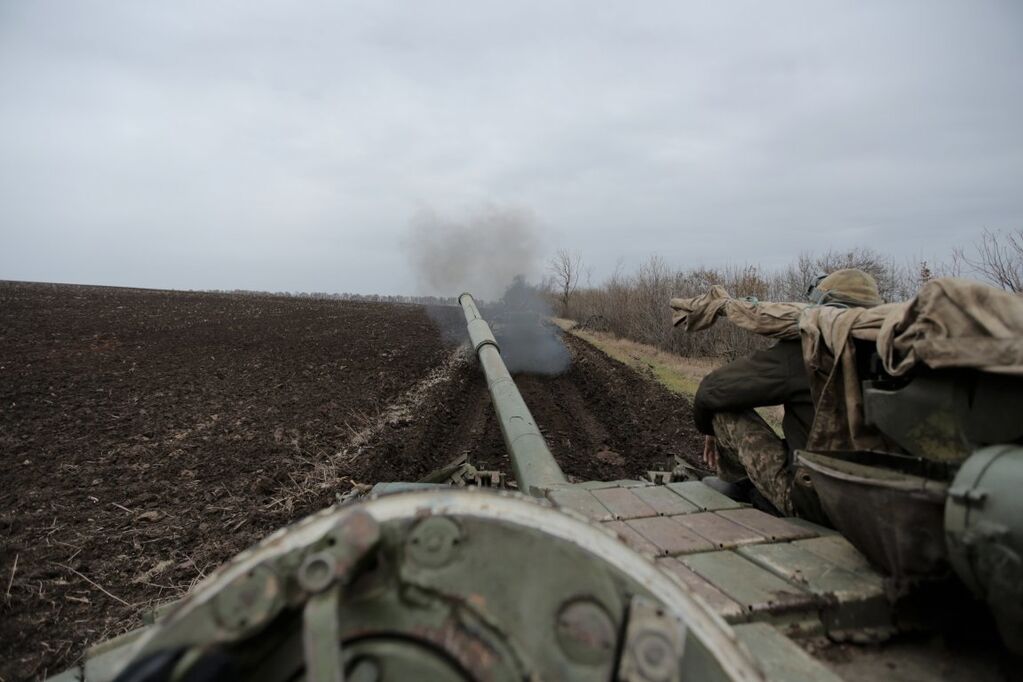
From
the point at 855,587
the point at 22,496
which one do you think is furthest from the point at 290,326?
the point at 855,587

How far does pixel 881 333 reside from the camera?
2.04 meters

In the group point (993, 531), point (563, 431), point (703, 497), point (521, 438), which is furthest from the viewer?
point (563, 431)

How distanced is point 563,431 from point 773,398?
22.1 ft

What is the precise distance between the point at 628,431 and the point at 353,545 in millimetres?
9232

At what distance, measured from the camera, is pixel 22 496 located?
251 inches

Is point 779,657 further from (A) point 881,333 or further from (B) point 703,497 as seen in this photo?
(B) point 703,497

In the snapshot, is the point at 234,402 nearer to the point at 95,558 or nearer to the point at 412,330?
the point at 95,558

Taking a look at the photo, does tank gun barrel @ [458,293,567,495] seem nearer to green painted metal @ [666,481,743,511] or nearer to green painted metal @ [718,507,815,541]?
green painted metal @ [666,481,743,511]

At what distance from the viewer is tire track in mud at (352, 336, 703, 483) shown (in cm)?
798

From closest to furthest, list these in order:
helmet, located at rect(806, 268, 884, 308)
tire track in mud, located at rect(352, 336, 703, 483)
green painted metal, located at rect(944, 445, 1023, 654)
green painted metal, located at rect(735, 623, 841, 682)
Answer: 1. green painted metal, located at rect(944, 445, 1023, 654)
2. green painted metal, located at rect(735, 623, 841, 682)
3. helmet, located at rect(806, 268, 884, 308)
4. tire track in mud, located at rect(352, 336, 703, 483)

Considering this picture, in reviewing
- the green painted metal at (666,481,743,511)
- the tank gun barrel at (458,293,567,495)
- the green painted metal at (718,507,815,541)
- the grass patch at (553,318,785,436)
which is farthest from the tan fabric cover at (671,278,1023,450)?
the grass patch at (553,318,785,436)

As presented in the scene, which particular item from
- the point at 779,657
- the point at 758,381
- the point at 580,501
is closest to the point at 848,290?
the point at 758,381

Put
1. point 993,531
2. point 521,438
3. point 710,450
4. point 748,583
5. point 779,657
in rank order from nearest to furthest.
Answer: point 993,531
point 779,657
point 748,583
point 710,450
point 521,438

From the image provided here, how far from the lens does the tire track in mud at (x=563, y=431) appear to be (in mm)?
7980
